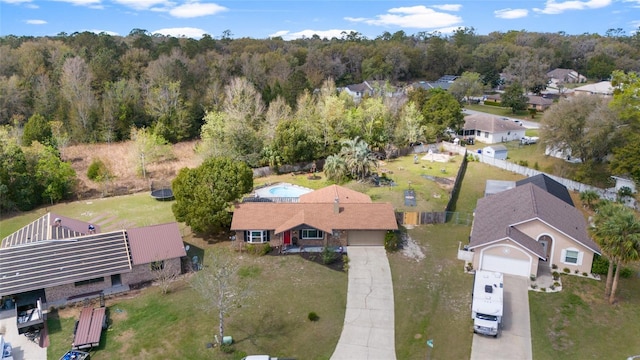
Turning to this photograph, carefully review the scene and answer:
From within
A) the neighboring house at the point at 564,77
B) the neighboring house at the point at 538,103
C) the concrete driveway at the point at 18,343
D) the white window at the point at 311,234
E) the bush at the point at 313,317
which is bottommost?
the concrete driveway at the point at 18,343

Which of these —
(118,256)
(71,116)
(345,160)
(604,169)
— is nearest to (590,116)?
(604,169)

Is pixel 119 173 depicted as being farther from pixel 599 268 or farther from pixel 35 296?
pixel 599 268

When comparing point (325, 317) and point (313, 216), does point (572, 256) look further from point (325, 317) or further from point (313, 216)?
point (313, 216)

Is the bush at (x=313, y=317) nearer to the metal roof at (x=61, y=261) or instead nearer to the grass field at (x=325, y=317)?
the grass field at (x=325, y=317)

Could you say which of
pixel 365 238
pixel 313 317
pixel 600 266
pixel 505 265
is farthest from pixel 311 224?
pixel 600 266

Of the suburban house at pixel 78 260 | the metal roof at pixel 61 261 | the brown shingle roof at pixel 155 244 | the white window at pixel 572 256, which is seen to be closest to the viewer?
the metal roof at pixel 61 261

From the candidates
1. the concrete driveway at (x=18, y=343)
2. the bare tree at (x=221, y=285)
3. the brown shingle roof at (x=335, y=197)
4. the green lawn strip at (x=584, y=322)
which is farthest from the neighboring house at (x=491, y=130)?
the concrete driveway at (x=18, y=343)
